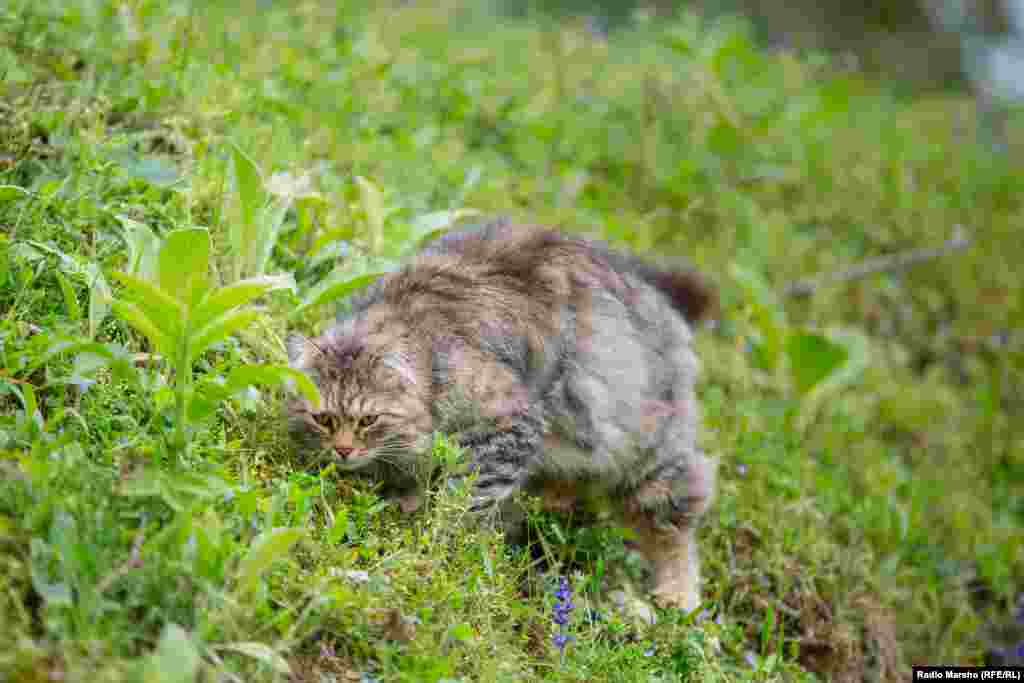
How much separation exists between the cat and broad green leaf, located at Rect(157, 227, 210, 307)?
575mm

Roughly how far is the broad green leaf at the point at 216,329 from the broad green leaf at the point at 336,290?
31.3 inches

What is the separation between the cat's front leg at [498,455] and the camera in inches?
128

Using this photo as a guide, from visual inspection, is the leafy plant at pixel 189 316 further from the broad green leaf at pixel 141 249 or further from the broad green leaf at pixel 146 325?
the broad green leaf at pixel 141 249

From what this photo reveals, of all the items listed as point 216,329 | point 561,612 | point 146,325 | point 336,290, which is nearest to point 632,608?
point 561,612

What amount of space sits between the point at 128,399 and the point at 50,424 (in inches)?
10.9

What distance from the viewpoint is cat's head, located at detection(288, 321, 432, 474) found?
10.4ft

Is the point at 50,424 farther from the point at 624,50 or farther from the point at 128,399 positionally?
the point at 624,50

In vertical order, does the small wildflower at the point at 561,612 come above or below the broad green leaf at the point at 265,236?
below

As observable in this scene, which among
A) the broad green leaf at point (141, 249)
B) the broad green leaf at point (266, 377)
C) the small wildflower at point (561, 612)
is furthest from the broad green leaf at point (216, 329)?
the small wildflower at point (561, 612)

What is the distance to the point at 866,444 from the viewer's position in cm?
534

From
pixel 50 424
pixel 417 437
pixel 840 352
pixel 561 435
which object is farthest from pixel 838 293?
pixel 50 424

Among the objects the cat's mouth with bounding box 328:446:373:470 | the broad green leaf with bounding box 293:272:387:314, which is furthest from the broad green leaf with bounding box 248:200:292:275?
the cat's mouth with bounding box 328:446:373:470

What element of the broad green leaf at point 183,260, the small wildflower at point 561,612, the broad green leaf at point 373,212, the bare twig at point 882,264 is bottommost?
the bare twig at point 882,264

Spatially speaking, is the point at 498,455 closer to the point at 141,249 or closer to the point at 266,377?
the point at 266,377
